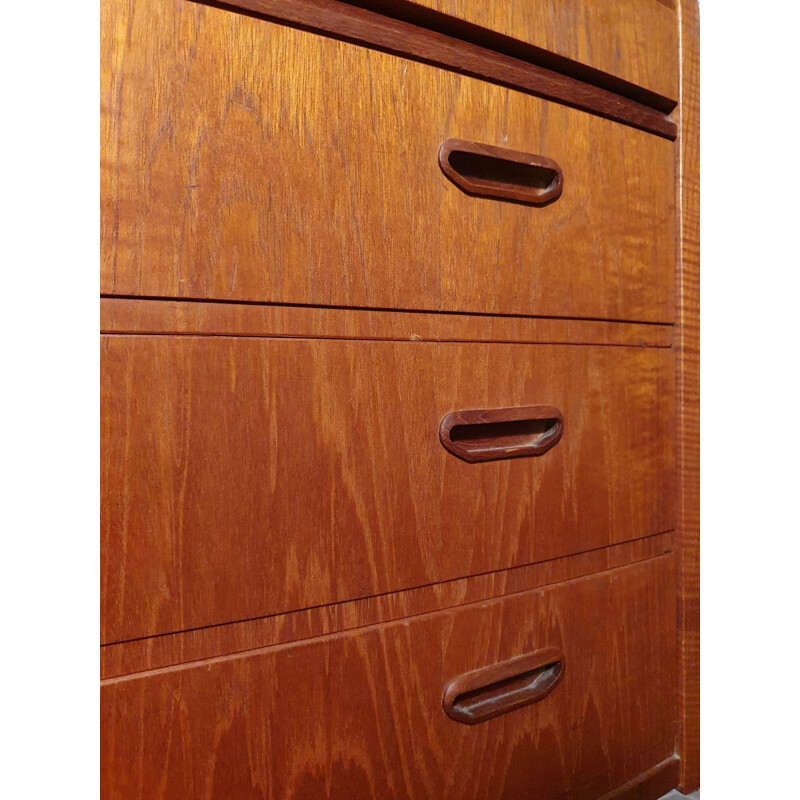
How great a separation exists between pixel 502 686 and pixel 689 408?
389 millimetres

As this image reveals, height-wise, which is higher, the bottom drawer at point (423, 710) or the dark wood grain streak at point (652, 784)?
the bottom drawer at point (423, 710)

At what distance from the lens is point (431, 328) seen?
58 cm

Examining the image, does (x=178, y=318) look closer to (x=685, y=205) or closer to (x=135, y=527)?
(x=135, y=527)

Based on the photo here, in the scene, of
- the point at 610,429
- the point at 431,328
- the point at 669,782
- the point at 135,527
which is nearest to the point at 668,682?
the point at 669,782

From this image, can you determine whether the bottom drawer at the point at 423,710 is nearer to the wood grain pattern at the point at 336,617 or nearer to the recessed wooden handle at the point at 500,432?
the wood grain pattern at the point at 336,617

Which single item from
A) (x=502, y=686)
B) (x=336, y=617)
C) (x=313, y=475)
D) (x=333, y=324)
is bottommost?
(x=502, y=686)

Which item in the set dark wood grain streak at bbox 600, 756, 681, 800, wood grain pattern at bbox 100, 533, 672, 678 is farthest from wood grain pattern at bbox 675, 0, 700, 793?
wood grain pattern at bbox 100, 533, 672, 678

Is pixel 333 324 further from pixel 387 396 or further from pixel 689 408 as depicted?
pixel 689 408

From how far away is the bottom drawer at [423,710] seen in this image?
0.47m

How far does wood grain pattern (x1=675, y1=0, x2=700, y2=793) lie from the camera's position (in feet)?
2.62

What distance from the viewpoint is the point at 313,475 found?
0.52 m

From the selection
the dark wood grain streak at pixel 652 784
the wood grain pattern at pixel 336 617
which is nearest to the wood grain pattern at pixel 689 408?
the dark wood grain streak at pixel 652 784

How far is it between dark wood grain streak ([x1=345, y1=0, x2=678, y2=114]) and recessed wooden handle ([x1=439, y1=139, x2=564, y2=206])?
10cm

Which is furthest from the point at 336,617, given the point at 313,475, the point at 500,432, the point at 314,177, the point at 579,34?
the point at 579,34
